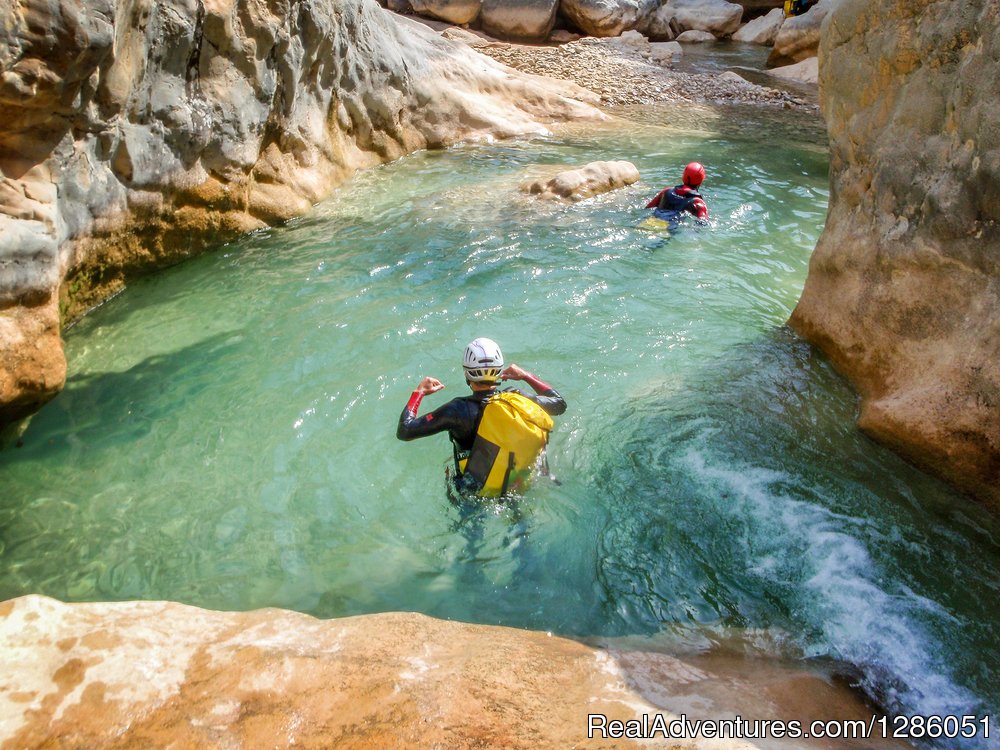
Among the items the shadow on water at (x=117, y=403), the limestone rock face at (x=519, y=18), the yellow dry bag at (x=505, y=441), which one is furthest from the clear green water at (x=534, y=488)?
the limestone rock face at (x=519, y=18)

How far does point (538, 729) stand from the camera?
2.82 metres

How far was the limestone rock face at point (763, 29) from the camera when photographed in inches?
1033

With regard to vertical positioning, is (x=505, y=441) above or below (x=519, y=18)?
below

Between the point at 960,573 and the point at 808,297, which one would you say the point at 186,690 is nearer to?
the point at 960,573

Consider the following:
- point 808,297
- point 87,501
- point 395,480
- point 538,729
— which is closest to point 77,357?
point 87,501

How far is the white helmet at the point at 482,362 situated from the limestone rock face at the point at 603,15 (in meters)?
24.0

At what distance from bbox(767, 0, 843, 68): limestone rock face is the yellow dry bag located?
70.5 ft

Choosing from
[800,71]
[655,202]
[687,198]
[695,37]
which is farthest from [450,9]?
[687,198]

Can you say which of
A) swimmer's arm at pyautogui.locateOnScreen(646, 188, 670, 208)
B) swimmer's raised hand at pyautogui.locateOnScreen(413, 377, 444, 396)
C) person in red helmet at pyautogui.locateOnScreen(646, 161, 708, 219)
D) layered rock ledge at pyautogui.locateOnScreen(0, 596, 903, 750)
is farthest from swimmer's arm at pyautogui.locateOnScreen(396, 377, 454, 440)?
swimmer's arm at pyautogui.locateOnScreen(646, 188, 670, 208)

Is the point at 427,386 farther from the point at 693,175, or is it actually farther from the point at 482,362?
the point at 693,175

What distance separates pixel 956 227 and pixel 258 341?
236 inches

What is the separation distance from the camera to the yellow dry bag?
455 centimetres

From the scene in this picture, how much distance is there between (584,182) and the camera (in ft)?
36.2

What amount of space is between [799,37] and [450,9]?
11.4m
